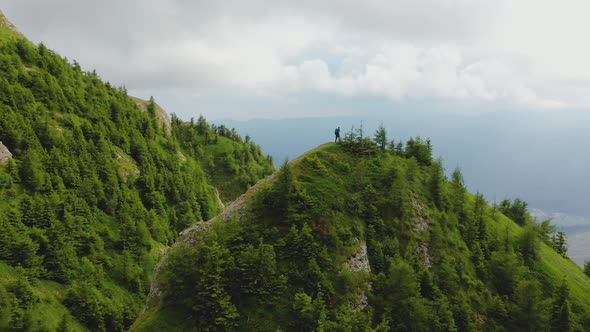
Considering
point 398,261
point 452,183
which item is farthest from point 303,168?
point 452,183

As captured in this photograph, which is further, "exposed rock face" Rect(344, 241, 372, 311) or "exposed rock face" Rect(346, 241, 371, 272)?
"exposed rock face" Rect(346, 241, 371, 272)

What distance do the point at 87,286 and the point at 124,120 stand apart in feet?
260

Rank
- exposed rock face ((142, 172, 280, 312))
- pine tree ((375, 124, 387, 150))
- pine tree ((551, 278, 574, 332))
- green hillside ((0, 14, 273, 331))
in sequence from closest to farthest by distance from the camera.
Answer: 1. exposed rock face ((142, 172, 280, 312))
2. pine tree ((551, 278, 574, 332))
3. pine tree ((375, 124, 387, 150))
4. green hillside ((0, 14, 273, 331))

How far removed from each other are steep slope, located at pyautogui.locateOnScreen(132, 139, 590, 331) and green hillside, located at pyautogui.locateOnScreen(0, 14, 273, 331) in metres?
34.8

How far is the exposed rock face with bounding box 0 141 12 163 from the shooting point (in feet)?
249

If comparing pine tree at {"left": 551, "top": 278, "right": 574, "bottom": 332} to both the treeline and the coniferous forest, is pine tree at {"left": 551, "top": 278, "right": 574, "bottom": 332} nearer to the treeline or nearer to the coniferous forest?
the coniferous forest

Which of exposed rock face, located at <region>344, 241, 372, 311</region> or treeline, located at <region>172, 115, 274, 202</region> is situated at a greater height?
treeline, located at <region>172, 115, 274, 202</region>

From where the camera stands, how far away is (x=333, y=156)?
56625mm

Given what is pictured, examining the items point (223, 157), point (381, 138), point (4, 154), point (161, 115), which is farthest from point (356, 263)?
point (161, 115)

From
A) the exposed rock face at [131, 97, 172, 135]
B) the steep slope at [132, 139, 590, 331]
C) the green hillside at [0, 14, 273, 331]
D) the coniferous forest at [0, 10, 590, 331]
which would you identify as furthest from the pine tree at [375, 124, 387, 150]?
the exposed rock face at [131, 97, 172, 135]

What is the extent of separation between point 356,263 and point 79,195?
77428 mm

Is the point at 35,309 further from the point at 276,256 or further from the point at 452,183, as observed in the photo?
the point at 452,183

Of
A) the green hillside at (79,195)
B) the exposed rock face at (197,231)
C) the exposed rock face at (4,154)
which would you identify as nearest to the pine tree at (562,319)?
the exposed rock face at (197,231)

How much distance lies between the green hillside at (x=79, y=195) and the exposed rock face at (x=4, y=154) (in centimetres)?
20
